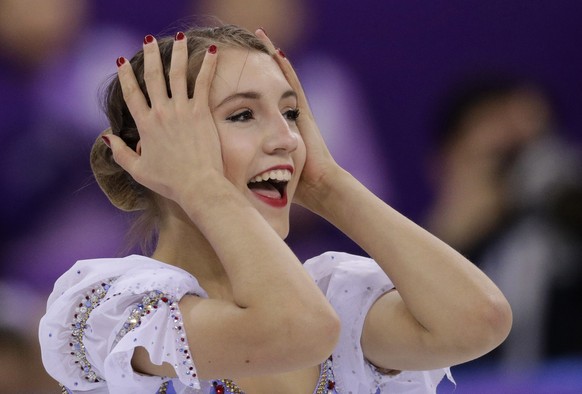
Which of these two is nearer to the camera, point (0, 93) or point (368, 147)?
point (0, 93)

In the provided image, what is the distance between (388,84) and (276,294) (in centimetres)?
168

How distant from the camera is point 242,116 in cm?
176

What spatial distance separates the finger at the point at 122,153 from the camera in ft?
5.65

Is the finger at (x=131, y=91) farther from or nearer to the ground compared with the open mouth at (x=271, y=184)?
farther from the ground

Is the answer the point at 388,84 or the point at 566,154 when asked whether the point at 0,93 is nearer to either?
the point at 388,84

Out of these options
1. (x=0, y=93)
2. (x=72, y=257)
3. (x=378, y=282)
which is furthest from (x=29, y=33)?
(x=378, y=282)

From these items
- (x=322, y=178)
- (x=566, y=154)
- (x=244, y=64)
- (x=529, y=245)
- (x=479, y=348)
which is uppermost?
(x=244, y=64)

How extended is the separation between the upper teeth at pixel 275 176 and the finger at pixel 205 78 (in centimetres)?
17

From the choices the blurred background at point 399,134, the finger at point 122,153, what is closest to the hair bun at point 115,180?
the finger at point 122,153

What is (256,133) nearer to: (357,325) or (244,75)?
(244,75)

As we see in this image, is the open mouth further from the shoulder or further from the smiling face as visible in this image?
the shoulder

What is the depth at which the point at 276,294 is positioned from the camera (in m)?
1.50

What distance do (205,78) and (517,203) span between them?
1.77m

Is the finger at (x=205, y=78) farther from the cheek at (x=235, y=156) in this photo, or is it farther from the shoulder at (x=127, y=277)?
the shoulder at (x=127, y=277)
